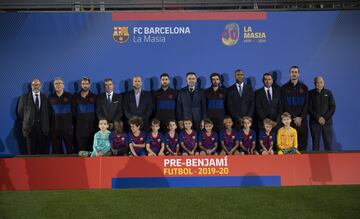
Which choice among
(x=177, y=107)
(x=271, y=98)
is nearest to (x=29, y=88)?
(x=177, y=107)

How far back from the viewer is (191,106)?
13.1 metres

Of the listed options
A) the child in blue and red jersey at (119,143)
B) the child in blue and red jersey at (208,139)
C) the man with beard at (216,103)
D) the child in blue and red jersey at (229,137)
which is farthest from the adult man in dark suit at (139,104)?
the child in blue and red jersey at (229,137)

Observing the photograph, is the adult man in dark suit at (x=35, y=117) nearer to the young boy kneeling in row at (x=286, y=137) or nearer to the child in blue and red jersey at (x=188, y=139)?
the child in blue and red jersey at (x=188, y=139)

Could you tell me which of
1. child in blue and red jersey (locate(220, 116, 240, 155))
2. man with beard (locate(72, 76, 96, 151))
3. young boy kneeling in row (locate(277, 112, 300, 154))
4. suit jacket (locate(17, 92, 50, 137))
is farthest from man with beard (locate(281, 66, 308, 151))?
suit jacket (locate(17, 92, 50, 137))

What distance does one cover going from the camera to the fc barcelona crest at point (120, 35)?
1442cm

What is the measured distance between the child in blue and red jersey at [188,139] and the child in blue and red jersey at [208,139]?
18cm

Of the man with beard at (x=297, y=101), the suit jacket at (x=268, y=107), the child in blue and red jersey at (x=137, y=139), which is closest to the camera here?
the child in blue and red jersey at (x=137, y=139)

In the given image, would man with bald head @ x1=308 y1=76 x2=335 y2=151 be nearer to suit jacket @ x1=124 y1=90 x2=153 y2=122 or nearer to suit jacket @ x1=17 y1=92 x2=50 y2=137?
suit jacket @ x1=124 y1=90 x2=153 y2=122

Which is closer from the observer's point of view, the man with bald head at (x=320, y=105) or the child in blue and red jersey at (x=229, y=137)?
the child in blue and red jersey at (x=229, y=137)

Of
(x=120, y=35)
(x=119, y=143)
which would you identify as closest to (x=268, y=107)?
(x=119, y=143)

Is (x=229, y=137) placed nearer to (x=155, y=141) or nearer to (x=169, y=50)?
(x=155, y=141)

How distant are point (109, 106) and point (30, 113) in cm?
229

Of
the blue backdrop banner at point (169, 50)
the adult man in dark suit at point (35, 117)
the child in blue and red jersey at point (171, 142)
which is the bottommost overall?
the child in blue and red jersey at point (171, 142)

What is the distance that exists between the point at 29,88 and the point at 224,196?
773cm
